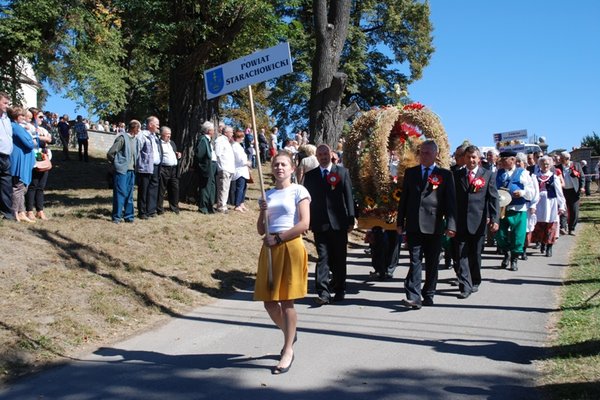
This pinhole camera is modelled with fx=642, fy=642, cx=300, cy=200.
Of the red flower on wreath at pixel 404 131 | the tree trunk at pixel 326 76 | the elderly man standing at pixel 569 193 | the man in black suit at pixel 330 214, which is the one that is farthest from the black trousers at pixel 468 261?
the elderly man standing at pixel 569 193

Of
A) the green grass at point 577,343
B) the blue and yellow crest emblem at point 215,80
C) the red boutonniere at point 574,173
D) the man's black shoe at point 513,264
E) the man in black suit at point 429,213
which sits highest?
the blue and yellow crest emblem at point 215,80

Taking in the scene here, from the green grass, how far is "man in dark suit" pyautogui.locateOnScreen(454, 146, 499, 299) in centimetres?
129

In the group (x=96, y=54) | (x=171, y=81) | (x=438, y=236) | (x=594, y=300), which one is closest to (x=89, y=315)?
(x=438, y=236)

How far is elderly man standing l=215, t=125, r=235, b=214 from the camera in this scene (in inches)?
533

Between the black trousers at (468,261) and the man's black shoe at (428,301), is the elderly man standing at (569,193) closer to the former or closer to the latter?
the black trousers at (468,261)

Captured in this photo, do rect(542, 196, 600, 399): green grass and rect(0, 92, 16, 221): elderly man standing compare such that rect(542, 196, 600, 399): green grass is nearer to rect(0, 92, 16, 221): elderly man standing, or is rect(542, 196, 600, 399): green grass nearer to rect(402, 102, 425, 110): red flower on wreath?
rect(402, 102, 425, 110): red flower on wreath

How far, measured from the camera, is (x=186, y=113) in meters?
14.7

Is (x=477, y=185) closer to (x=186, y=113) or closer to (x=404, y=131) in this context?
(x=404, y=131)

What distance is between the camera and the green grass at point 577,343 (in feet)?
16.2

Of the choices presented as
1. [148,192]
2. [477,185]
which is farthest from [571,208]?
[148,192]

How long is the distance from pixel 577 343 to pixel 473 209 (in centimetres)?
331

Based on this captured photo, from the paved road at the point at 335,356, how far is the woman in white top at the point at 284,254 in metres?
0.47

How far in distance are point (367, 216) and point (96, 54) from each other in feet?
39.7

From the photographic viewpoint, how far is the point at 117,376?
550 centimetres
